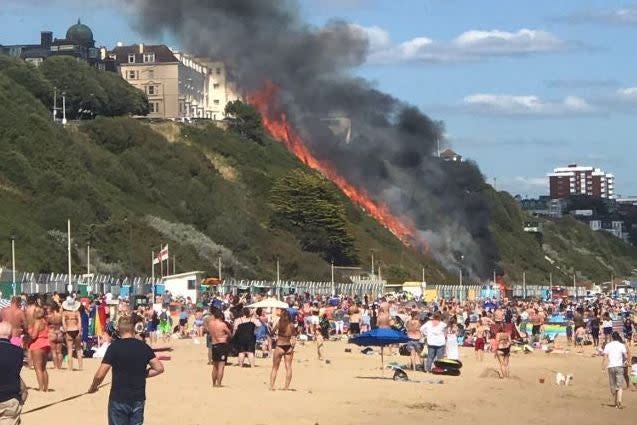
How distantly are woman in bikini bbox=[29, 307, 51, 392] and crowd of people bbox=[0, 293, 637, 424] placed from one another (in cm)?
1

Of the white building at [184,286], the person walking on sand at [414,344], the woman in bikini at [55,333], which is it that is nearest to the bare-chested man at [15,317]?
the woman in bikini at [55,333]

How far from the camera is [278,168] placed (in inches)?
4857

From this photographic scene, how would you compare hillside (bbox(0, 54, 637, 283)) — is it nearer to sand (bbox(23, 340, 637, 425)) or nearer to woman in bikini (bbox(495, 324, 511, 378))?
woman in bikini (bbox(495, 324, 511, 378))

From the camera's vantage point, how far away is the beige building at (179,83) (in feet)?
453

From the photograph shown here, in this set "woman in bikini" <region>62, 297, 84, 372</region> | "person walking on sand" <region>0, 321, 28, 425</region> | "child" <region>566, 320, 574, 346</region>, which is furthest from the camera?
"child" <region>566, 320, 574, 346</region>

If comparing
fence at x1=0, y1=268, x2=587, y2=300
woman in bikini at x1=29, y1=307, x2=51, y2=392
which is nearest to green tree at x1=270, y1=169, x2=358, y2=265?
fence at x1=0, y1=268, x2=587, y2=300

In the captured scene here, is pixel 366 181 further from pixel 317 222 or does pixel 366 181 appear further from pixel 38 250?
pixel 38 250

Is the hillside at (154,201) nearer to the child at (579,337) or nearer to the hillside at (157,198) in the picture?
the hillside at (157,198)

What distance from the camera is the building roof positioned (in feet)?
462

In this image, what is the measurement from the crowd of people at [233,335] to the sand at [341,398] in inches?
21.3

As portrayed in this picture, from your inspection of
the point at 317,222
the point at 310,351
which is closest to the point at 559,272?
the point at 317,222

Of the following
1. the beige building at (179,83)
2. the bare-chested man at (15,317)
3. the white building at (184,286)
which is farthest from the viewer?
the beige building at (179,83)

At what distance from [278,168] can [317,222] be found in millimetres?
20463

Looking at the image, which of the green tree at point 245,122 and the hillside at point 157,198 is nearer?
the hillside at point 157,198
